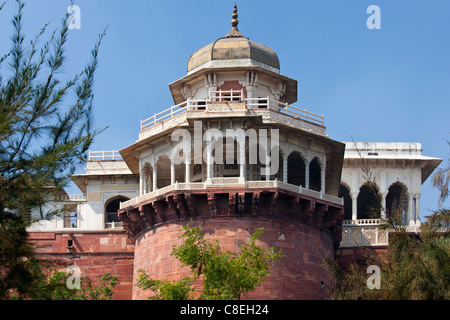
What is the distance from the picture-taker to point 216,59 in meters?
46.2

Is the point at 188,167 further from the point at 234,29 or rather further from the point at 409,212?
the point at 409,212

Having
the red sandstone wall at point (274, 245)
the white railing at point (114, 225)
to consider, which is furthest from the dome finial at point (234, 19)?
the red sandstone wall at point (274, 245)

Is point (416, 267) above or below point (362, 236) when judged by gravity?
below

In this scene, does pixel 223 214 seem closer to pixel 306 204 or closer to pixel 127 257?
pixel 306 204

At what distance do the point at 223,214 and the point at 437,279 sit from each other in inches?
572

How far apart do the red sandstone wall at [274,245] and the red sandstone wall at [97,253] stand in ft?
12.9

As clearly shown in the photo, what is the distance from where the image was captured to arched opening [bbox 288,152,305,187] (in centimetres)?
4566

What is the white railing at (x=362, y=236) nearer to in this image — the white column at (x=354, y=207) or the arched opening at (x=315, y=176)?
the white column at (x=354, y=207)

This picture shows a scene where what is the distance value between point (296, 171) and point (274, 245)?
20.4 feet

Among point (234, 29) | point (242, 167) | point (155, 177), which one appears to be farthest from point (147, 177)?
point (234, 29)

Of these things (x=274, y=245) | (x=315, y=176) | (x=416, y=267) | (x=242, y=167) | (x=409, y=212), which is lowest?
(x=416, y=267)

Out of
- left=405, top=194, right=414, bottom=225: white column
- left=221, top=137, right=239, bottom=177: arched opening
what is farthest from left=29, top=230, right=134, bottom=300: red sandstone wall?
left=405, top=194, right=414, bottom=225: white column

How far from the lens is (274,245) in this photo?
4075cm
